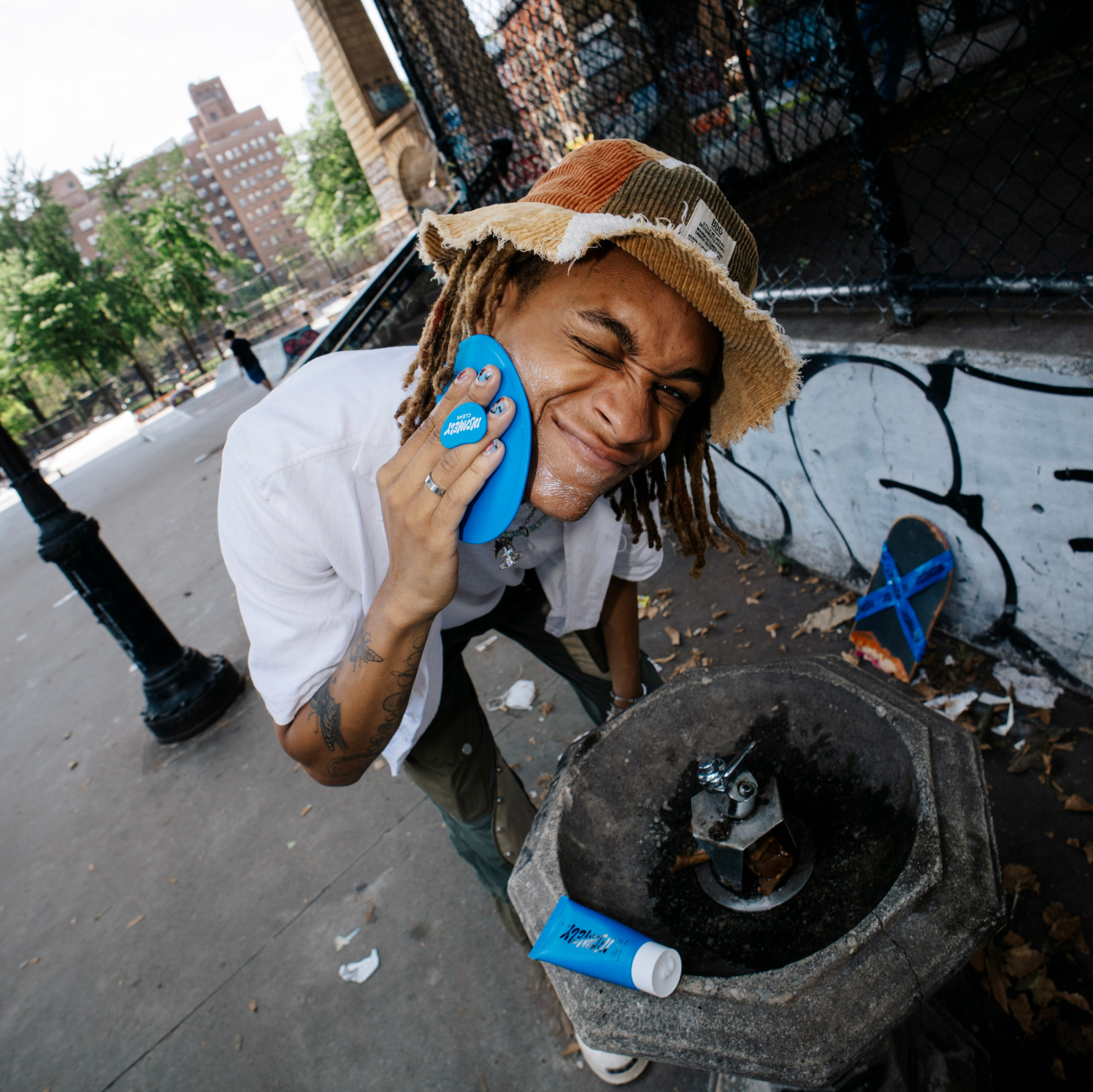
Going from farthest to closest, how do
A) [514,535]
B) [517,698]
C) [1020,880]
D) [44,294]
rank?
1. [44,294]
2. [517,698]
3. [1020,880]
4. [514,535]

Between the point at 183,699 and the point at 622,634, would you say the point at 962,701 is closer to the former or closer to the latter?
the point at 622,634

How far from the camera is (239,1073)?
8.46ft

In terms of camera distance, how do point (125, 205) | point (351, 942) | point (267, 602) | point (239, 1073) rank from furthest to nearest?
point (125, 205) < point (351, 942) < point (239, 1073) < point (267, 602)

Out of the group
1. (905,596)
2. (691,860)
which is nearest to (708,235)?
(691,860)

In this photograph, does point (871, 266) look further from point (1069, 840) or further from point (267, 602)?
point (267, 602)

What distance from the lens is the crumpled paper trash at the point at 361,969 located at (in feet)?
9.12

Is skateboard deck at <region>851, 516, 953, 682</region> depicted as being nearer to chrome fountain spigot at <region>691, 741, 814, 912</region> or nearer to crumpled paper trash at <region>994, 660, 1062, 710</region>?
crumpled paper trash at <region>994, 660, 1062, 710</region>

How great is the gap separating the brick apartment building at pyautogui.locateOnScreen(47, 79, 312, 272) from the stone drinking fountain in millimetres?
122903

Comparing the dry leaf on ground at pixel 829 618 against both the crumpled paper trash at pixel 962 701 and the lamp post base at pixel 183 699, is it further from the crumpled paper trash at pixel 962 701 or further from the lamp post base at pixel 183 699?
the lamp post base at pixel 183 699

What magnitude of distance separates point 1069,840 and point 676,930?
1592 millimetres

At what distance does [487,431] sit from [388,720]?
2.47 ft

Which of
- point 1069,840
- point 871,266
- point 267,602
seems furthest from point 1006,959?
point 871,266

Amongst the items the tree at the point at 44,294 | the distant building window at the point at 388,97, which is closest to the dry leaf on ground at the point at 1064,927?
the distant building window at the point at 388,97

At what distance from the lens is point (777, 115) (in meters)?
5.74
